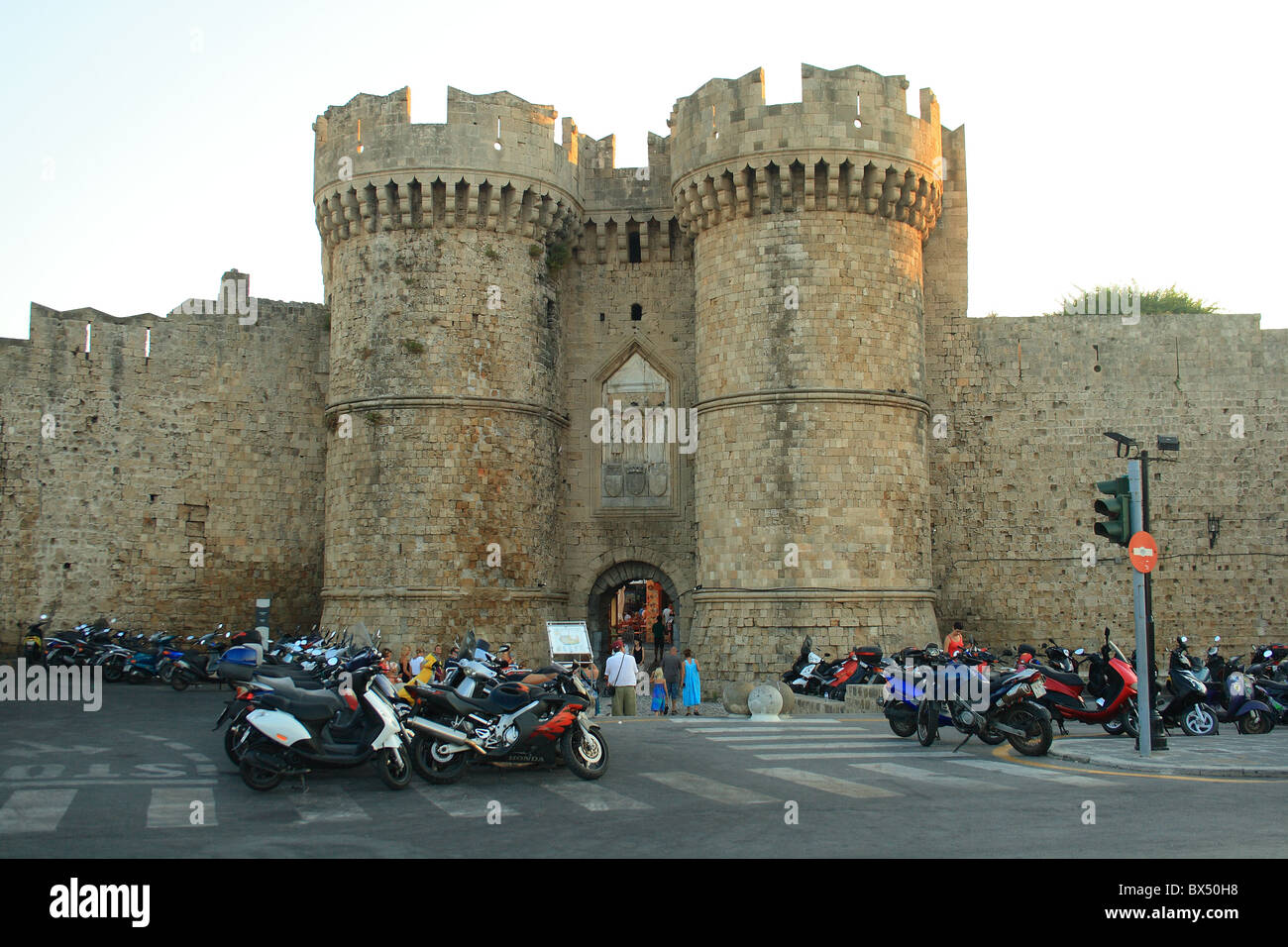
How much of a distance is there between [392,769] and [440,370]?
1248 centimetres

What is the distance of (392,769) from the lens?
9258 millimetres

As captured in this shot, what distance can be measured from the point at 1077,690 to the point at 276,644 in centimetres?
1146

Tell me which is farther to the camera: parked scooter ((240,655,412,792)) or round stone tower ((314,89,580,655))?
round stone tower ((314,89,580,655))

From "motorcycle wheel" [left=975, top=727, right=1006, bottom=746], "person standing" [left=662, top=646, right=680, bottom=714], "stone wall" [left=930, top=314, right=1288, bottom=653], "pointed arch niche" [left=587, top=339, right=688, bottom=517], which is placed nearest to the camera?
"motorcycle wheel" [left=975, top=727, right=1006, bottom=746]

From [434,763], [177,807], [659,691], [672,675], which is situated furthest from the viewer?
[672,675]

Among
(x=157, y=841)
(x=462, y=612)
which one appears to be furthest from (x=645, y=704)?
(x=157, y=841)

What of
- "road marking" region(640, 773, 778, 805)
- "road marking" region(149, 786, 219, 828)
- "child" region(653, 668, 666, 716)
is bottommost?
"child" region(653, 668, 666, 716)

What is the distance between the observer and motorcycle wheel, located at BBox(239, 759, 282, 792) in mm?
9008

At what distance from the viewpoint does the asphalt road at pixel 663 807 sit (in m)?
6.80

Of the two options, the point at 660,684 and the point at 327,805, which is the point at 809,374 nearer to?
the point at 660,684

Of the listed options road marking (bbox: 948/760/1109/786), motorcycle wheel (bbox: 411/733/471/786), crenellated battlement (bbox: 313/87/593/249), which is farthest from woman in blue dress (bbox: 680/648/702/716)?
crenellated battlement (bbox: 313/87/593/249)

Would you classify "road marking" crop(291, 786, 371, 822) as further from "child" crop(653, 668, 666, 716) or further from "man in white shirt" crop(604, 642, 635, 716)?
"child" crop(653, 668, 666, 716)

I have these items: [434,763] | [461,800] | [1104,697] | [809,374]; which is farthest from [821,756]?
[809,374]

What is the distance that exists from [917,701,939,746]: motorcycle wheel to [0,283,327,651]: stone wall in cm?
1459
